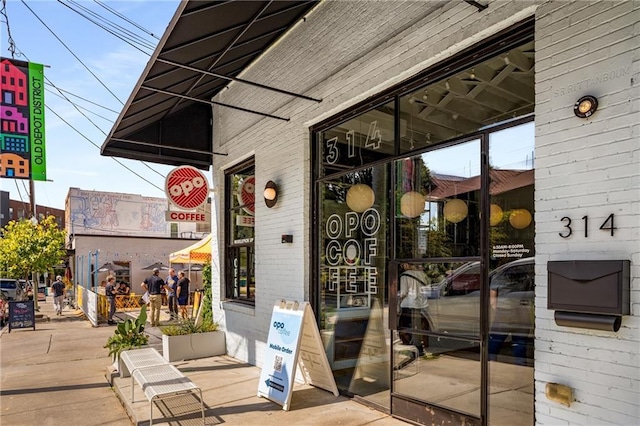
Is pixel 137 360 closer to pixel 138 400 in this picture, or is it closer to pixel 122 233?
pixel 138 400

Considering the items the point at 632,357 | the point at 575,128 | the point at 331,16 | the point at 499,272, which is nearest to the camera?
the point at 632,357

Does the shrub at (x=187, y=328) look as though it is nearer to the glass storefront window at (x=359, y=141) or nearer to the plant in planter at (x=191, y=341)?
the plant in planter at (x=191, y=341)

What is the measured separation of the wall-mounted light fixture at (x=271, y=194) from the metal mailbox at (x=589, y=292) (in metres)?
4.07

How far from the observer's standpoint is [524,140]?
3.67 meters

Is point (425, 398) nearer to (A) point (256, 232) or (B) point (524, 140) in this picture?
(B) point (524, 140)

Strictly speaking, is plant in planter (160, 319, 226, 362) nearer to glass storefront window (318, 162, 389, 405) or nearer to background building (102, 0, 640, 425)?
background building (102, 0, 640, 425)

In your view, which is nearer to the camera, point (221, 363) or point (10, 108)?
point (221, 363)

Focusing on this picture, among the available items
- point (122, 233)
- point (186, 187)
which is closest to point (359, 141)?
point (186, 187)

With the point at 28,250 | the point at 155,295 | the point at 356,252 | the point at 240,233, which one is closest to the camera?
the point at 356,252

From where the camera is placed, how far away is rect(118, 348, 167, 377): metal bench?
5.45 meters

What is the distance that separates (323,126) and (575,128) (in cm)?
331

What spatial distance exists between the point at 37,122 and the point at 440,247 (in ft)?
26.2

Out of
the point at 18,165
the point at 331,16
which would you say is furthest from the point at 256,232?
the point at 18,165

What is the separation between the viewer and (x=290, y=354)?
5168 mm
